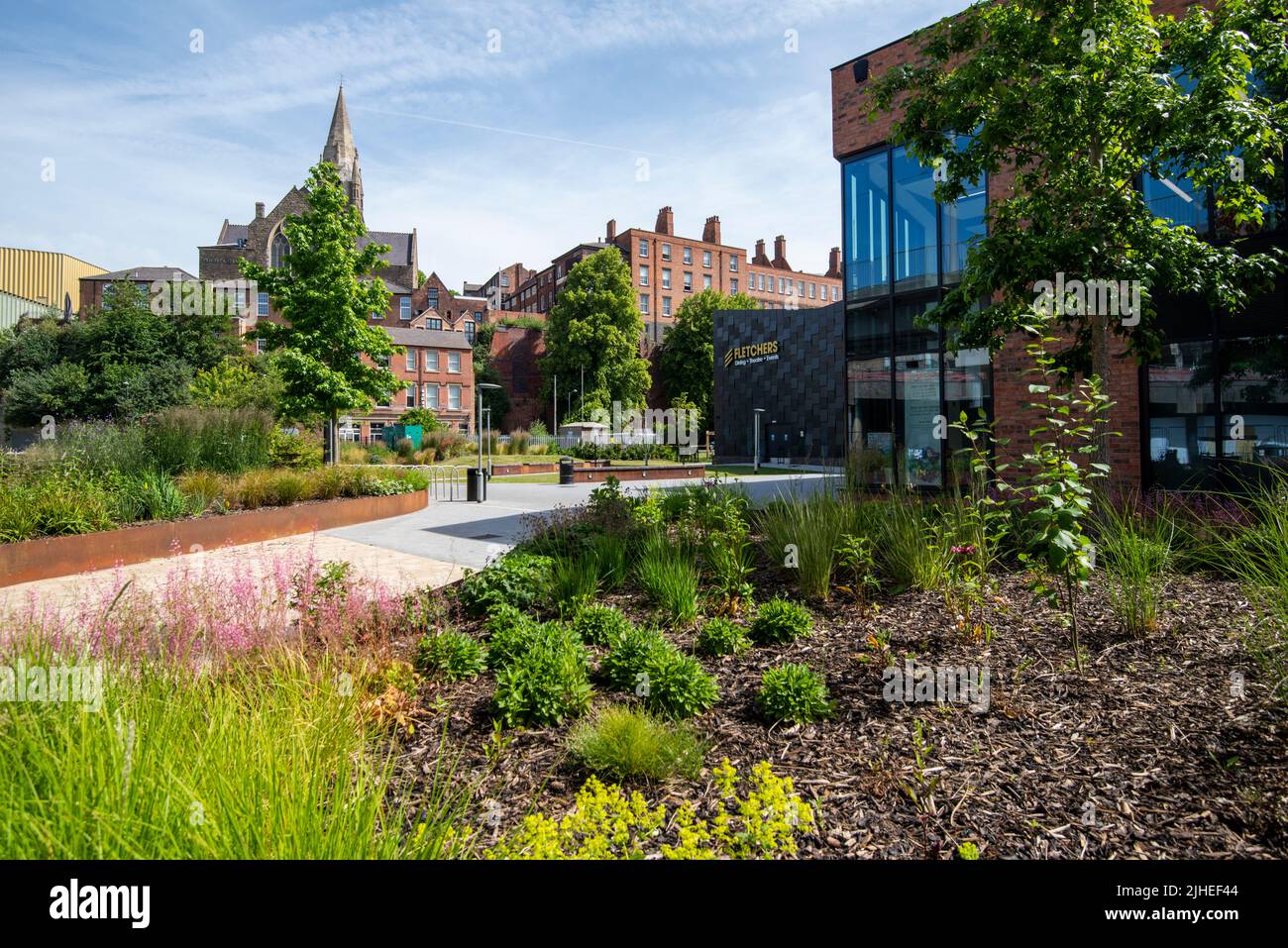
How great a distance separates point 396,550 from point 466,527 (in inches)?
88.4

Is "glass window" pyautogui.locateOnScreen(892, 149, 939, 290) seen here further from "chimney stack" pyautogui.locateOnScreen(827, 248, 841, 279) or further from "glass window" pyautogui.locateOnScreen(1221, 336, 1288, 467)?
"chimney stack" pyautogui.locateOnScreen(827, 248, 841, 279)

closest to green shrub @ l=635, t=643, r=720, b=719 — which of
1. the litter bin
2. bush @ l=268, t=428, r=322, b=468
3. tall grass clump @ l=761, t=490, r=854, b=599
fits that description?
tall grass clump @ l=761, t=490, r=854, b=599

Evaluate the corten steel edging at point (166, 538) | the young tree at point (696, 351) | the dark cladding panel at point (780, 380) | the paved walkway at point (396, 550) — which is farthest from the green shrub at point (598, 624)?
the young tree at point (696, 351)

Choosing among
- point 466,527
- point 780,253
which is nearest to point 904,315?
point 466,527

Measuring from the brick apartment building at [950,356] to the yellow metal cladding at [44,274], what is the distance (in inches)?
3203

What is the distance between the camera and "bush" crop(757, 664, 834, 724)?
3.53 m

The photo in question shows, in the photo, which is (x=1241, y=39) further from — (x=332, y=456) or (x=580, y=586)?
(x=332, y=456)

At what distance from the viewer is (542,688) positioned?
11.9 ft

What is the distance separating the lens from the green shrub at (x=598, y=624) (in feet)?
15.2

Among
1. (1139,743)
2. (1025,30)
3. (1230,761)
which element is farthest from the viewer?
(1025,30)

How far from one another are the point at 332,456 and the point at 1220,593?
19.5m

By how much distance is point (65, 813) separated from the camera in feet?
6.29

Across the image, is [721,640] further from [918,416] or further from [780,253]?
[780,253]

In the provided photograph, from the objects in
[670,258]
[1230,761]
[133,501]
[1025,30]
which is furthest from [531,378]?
[1230,761]
